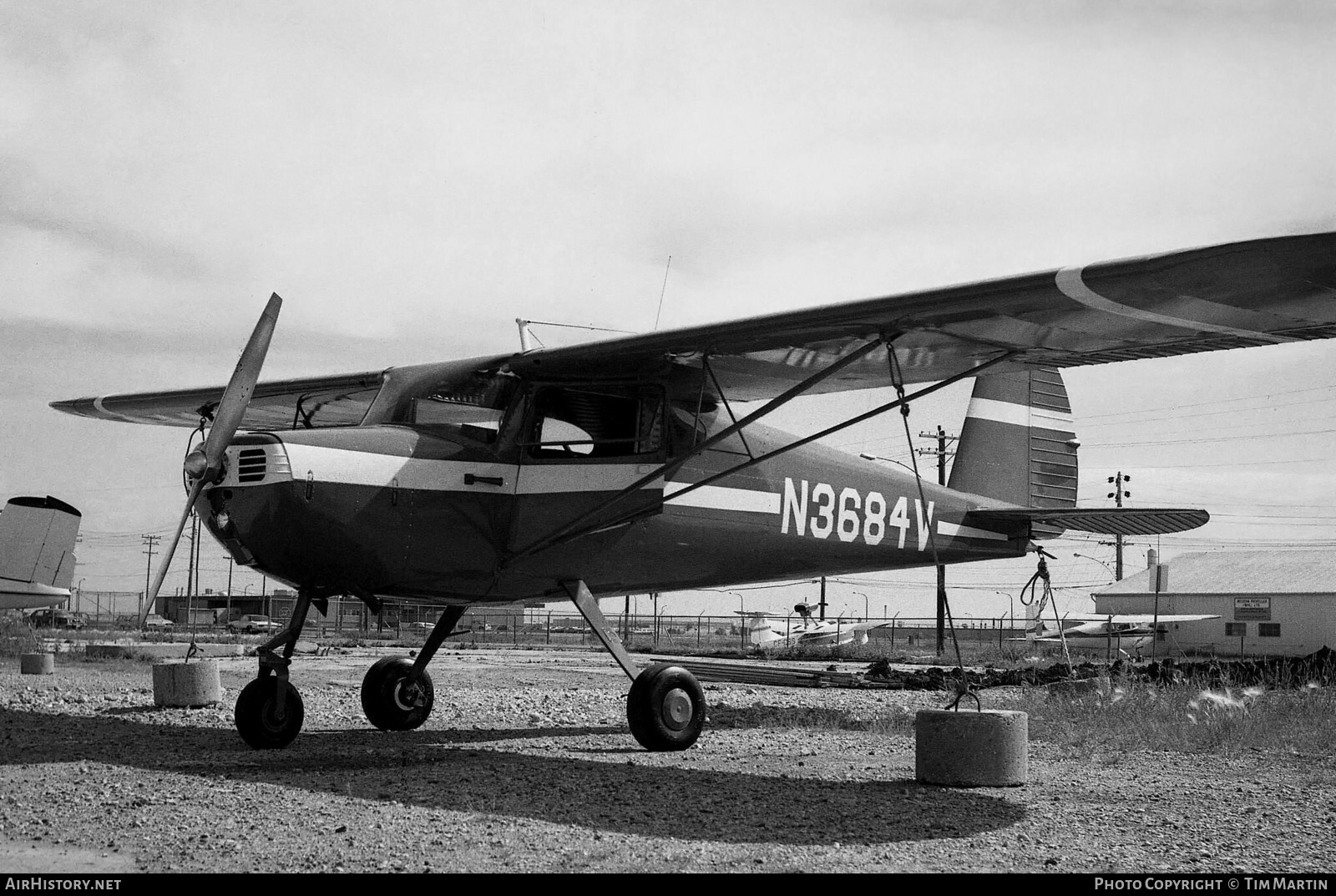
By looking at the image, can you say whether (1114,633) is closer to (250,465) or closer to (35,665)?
(35,665)

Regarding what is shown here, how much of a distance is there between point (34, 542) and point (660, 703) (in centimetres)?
2485


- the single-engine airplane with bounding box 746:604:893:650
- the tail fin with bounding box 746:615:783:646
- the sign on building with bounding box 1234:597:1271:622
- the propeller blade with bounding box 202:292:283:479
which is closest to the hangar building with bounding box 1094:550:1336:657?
the sign on building with bounding box 1234:597:1271:622

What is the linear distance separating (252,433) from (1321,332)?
730 cm

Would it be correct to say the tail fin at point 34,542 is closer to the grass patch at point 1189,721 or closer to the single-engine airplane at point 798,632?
the grass patch at point 1189,721

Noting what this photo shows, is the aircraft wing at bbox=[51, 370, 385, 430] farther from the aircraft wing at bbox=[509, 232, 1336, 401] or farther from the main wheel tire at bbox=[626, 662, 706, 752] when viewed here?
the main wheel tire at bbox=[626, 662, 706, 752]

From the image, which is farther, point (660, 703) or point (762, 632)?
point (762, 632)

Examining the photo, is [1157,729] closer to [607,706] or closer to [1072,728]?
[1072,728]

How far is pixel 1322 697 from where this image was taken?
1223cm

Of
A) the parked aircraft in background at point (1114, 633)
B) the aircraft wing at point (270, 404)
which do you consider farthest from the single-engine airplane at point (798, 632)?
the aircraft wing at point (270, 404)

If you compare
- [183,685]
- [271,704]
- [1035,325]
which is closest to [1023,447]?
[1035,325]

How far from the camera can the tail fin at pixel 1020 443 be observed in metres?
14.2

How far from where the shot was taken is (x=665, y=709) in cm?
957

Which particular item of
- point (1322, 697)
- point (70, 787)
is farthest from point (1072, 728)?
point (70, 787)
